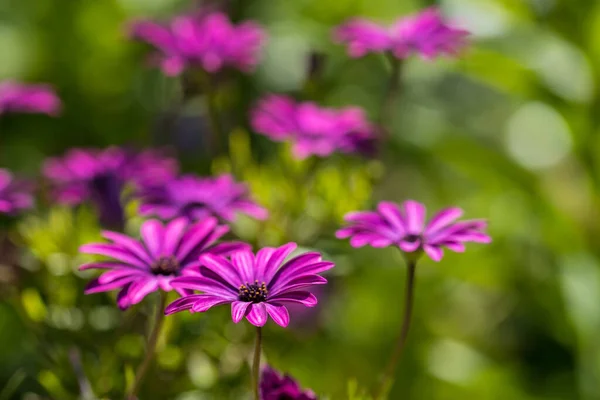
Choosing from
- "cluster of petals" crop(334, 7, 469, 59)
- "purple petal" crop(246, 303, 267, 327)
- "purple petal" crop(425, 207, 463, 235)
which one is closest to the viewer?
"purple petal" crop(246, 303, 267, 327)

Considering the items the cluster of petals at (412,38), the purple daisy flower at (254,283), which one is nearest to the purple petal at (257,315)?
the purple daisy flower at (254,283)

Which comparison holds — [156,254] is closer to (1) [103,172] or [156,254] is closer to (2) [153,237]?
(2) [153,237]

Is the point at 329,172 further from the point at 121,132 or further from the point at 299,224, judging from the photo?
the point at 121,132

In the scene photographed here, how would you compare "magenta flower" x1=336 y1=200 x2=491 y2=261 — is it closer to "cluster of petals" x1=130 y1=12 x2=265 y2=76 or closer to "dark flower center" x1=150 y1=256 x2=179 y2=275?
"dark flower center" x1=150 y1=256 x2=179 y2=275

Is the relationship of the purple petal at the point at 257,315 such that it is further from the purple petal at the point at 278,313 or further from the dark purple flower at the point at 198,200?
the dark purple flower at the point at 198,200

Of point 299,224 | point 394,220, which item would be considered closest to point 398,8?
point 299,224

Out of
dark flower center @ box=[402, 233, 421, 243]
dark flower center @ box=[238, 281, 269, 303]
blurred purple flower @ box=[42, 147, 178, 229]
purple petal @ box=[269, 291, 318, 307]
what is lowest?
purple petal @ box=[269, 291, 318, 307]

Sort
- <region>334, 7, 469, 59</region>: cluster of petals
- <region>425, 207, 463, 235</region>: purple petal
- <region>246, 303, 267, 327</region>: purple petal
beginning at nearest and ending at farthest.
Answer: <region>246, 303, 267, 327</region>: purple petal, <region>425, 207, 463, 235</region>: purple petal, <region>334, 7, 469, 59</region>: cluster of petals

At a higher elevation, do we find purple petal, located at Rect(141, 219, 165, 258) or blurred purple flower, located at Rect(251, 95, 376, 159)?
blurred purple flower, located at Rect(251, 95, 376, 159)

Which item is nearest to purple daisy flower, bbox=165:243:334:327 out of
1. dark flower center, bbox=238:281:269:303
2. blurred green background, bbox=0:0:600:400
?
dark flower center, bbox=238:281:269:303
